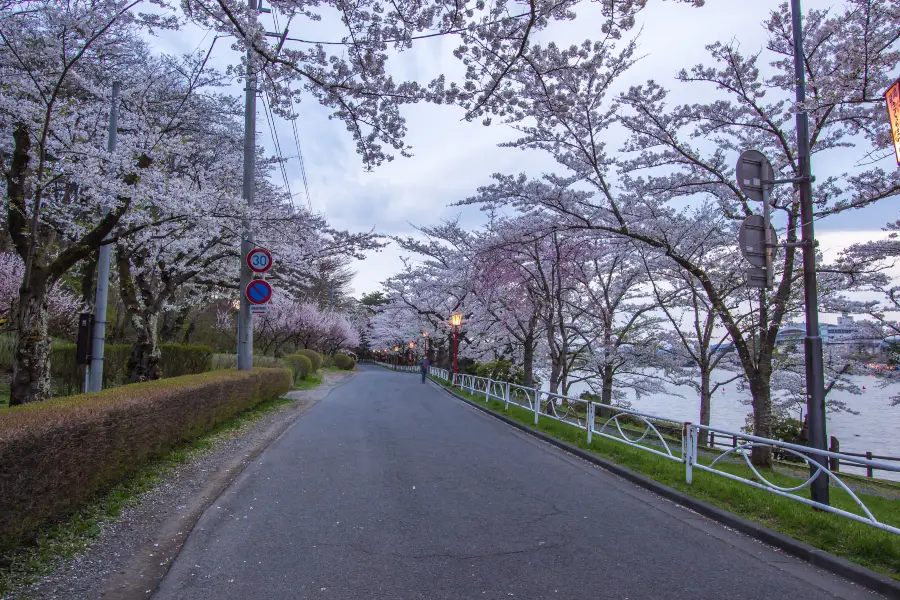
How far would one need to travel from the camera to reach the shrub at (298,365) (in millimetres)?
26941

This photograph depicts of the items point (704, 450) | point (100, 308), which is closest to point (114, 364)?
point (100, 308)

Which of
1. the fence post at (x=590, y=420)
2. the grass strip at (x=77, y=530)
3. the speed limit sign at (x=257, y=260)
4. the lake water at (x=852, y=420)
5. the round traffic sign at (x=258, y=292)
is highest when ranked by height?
the speed limit sign at (x=257, y=260)

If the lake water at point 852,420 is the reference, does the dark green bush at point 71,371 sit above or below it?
above

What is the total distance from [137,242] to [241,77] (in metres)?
7.06

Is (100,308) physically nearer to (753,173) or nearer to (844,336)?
(753,173)

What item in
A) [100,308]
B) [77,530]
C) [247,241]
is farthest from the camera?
[247,241]

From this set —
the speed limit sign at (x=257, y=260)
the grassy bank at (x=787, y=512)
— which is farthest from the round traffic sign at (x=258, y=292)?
the grassy bank at (x=787, y=512)

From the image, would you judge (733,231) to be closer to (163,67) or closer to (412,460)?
(412,460)

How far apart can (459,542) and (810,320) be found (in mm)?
4583

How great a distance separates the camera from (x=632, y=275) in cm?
1831

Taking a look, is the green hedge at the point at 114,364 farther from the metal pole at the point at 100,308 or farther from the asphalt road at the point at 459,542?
the asphalt road at the point at 459,542

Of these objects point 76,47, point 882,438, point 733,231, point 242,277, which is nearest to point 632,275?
point 733,231

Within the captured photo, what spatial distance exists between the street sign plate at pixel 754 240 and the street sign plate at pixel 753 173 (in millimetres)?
296

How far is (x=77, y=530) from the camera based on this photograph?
4.38 meters
